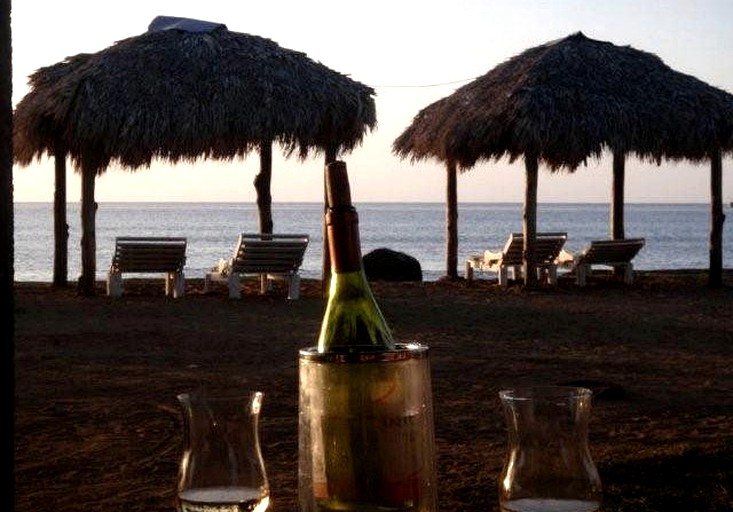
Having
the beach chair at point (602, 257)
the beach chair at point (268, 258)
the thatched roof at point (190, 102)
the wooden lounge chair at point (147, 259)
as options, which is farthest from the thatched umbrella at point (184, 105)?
the beach chair at point (602, 257)

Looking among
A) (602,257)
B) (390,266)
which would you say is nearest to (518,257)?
(602,257)

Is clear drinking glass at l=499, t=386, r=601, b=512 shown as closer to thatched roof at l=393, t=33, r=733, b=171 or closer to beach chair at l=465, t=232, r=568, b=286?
thatched roof at l=393, t=33, r=733, b=171

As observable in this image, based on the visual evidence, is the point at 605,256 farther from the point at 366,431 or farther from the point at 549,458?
the point at 366,431

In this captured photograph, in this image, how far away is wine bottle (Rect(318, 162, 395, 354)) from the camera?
132cm

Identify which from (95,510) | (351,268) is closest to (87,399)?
(95,510)

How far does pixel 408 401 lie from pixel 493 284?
48.0ft

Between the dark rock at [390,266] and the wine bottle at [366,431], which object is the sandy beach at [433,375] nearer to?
the dark rock at [390,266]

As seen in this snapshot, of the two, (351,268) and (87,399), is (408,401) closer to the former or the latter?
(351,268)

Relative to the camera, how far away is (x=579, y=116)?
1429 centimetres

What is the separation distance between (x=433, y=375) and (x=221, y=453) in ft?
22.1

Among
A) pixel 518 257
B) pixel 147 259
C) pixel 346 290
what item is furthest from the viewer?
pixel 518 257

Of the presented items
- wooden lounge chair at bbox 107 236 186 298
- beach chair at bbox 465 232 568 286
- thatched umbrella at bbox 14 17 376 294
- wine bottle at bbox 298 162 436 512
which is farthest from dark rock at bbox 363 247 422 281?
wine bottle at bbox 298 162 436 512

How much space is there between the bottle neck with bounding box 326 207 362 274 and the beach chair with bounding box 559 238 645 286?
13560 mm

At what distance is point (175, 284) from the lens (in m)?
13.5
